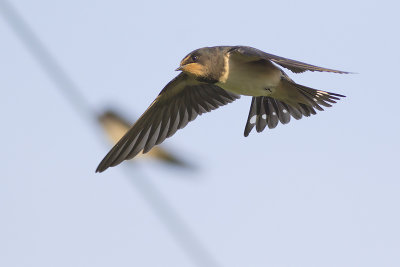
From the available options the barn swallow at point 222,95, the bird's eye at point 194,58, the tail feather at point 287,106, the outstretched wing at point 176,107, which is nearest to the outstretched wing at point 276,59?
the barn swallow at point 222,95

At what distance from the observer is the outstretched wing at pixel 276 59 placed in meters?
2.55

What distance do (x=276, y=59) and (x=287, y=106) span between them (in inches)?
46.0

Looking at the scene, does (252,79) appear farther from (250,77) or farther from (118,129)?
(118,129)

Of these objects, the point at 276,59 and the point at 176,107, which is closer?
the point at 276,59

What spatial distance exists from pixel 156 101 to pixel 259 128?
0.71 meters

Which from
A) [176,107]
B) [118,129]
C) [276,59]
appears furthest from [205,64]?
[118,129]

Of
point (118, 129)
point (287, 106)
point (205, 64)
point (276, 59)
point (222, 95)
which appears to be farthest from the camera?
point (222, 95)

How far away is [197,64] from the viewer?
10.7ft

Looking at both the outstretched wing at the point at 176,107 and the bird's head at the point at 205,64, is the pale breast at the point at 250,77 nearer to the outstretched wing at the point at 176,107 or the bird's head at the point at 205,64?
the bird's head at the point at 205,64

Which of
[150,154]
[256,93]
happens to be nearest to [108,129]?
[150,154]

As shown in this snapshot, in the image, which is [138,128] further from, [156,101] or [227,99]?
[227,99]

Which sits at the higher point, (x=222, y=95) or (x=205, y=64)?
(x=205, y=64)

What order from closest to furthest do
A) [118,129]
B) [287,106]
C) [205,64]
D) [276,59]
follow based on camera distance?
[118,129]
[276,59]
[205,64]
[287,106]

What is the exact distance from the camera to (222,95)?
3990mm
